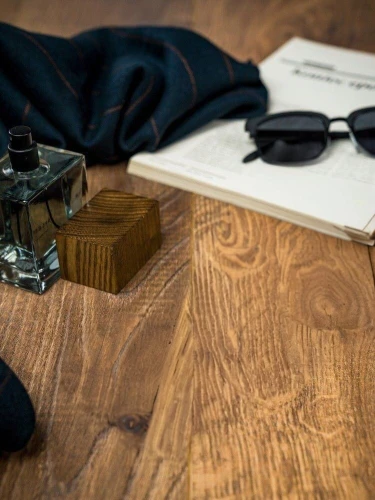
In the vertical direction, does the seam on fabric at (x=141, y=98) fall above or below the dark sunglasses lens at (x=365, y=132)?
above

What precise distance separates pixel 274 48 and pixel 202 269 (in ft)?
1.89

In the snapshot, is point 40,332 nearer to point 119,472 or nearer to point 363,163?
point 119,472

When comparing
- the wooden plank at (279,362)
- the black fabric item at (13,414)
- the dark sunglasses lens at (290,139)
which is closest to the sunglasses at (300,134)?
the dark sunglasses lens at (290,139)

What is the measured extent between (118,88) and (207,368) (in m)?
0.40

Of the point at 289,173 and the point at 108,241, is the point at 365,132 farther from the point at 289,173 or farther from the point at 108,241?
the point at 108,241

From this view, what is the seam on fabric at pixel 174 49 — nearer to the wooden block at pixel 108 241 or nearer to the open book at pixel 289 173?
the open book at pixel 289 173

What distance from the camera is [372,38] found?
1190mm

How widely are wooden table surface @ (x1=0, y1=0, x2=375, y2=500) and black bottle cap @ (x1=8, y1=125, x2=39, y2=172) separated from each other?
0.11m

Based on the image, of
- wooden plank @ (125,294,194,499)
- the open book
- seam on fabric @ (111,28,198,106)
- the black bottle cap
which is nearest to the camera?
wooden plank @ (125,294,194,499)

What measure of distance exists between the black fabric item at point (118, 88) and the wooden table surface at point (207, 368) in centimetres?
7

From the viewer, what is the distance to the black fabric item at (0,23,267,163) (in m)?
0.80

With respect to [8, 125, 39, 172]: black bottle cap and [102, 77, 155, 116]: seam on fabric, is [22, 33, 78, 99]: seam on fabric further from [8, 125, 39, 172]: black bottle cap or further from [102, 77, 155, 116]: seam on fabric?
[8, 125, 39, 172]: black bottle cap

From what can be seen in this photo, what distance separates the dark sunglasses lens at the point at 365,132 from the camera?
0.83 metres

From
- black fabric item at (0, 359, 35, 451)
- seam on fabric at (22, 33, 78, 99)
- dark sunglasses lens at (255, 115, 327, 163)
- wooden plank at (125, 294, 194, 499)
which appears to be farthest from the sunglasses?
black fabric item at (0, 359, 35, 451)
